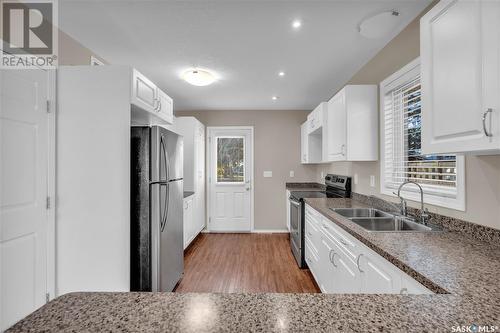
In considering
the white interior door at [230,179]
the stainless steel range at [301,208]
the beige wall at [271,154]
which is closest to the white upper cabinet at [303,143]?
the beige wall at [271,154]

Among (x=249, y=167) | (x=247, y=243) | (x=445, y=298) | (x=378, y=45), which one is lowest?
(x=247, y=243)

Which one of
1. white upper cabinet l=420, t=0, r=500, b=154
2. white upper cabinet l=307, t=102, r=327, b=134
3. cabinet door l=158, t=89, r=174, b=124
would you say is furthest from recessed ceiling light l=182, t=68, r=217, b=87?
white upper cabinet l=420, t=0, r=500, b=154

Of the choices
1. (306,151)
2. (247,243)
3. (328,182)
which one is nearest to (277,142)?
(306,151)

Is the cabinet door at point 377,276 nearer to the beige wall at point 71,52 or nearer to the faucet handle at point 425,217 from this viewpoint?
the faucet handle at point 425,217

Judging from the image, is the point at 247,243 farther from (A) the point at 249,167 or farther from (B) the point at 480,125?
(B) the point at 480,125

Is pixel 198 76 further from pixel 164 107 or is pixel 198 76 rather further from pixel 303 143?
pixel 303 143

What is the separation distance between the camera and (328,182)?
370 cm

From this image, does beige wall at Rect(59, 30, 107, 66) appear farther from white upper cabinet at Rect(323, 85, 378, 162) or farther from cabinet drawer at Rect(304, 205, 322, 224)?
cabinet drawer at Rect(304, 205, 322, 224)

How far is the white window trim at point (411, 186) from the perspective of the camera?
1460 millimetres

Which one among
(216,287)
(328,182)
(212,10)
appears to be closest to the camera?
(212,10)

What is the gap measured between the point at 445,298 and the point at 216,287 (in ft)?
7.57

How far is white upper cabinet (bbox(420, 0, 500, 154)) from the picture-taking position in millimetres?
933

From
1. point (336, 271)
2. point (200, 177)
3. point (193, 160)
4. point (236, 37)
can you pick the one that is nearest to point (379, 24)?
point (236, 37)

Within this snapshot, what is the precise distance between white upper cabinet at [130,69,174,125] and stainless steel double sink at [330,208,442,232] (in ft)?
6.61
